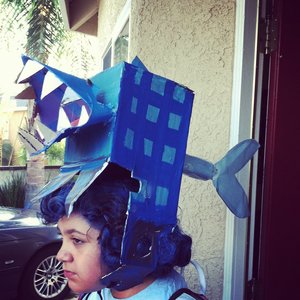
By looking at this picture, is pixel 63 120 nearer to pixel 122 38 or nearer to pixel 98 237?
pixel 98 237

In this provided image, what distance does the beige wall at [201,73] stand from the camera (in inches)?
83.6

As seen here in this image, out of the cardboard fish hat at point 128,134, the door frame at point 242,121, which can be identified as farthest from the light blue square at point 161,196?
the door frame at point 242,121

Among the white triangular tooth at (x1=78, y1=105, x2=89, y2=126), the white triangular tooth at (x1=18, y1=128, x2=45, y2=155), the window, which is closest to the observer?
the white triangular tooth at (x1=78, y1=105, x2=89, y2=126)

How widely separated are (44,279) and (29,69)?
4.17m

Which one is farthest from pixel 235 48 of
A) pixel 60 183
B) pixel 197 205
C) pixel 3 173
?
pixel 3 173

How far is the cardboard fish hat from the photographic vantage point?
3.19 feet

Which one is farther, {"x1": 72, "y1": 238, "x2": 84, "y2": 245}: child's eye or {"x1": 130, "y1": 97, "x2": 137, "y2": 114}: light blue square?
{"x1": 72, "y1": 238, "x2": 84, "y2": 245}: child's eye

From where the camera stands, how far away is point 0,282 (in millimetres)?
4301

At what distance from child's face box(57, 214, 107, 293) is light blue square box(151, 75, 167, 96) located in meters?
0.41

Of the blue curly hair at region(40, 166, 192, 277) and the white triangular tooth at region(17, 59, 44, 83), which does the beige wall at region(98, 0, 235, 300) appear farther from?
the white triangular tooth at region(17, 59, 44, 83)

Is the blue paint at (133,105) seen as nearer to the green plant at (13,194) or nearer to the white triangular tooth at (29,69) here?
the white triangular tooth at (29,69)

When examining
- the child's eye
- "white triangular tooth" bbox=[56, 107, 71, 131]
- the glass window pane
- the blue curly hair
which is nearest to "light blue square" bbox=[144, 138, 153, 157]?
the blue curly hair

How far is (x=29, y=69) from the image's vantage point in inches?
41.8

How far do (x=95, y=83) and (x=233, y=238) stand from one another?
1.29 metres
